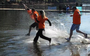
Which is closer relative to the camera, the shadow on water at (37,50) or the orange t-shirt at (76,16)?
the shadow on water at (37,50)

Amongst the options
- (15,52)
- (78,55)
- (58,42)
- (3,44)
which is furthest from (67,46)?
(3,44)

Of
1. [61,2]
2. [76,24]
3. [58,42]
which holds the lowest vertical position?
[61,2]

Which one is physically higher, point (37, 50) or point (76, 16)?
point (76, 16)

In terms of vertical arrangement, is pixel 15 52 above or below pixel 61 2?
above

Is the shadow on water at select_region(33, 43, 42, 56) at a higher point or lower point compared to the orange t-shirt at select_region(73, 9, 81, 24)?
lower

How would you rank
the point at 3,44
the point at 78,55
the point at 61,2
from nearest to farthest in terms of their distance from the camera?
the point at 78,55, the point at 3,44, the point at 61,2

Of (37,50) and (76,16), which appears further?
(76,16)

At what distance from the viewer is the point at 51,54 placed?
738 centimetres

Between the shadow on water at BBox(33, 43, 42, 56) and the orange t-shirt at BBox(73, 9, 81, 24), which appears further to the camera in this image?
the orange t-shirt at BBox(73, 9, 81, 24)

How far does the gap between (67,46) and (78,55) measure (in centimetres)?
153

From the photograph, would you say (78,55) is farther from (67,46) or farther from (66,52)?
(67,46)

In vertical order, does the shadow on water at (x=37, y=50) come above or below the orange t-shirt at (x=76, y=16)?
below

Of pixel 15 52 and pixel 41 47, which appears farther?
pixel 41 47

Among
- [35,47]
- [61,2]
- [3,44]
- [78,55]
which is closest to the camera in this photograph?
[78,55]
